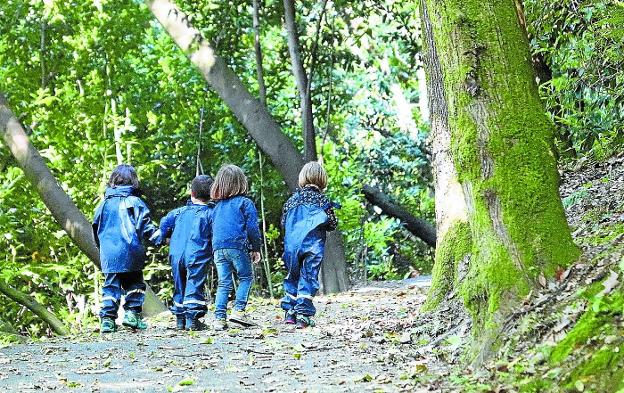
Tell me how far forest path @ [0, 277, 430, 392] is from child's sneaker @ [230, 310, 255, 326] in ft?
0.39

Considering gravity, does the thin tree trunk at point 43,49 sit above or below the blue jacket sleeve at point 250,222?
above

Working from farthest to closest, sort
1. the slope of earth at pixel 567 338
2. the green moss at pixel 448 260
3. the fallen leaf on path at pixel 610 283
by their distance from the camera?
the green moss at pixel 448 260 → the fallen leaf on path at pixel 610 283 → the slope of earth at pixel 567 338

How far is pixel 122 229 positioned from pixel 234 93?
145 inches

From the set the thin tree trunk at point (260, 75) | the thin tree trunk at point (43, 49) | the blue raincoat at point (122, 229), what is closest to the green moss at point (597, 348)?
the blue raincoat at point (122, 229)

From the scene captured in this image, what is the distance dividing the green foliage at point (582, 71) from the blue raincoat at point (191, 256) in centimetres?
416

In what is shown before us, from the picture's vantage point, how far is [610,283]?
4398 mm

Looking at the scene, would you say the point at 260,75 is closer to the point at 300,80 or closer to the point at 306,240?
the point at 300,80

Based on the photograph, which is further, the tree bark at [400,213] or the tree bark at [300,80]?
the tree bark at [400,213]

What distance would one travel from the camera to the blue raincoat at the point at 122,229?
354 inches

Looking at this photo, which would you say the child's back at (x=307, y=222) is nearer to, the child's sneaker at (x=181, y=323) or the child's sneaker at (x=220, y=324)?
the child's sneaker at (x=220, y=324)

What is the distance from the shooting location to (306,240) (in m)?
8.83

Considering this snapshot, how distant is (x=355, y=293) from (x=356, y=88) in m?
9.40

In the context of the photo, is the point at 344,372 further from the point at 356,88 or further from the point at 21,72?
the point at 356,88

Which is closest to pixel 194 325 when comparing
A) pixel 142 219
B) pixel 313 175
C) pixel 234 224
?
pixel 234 224
